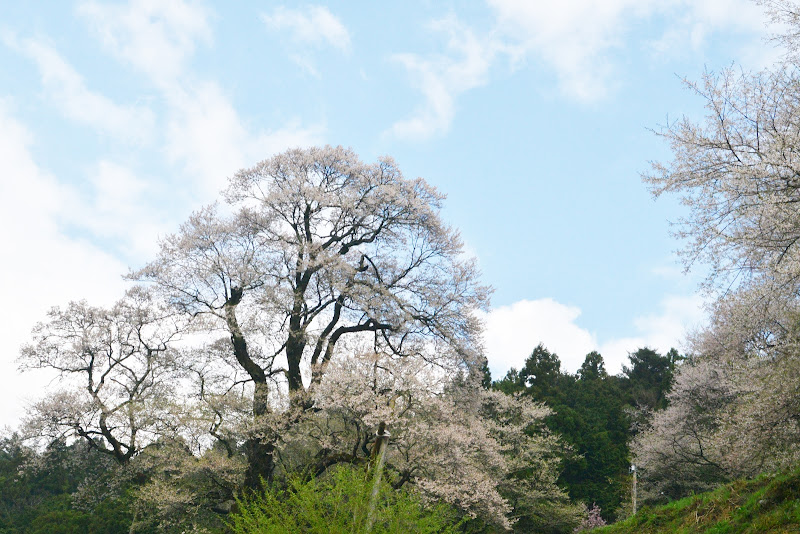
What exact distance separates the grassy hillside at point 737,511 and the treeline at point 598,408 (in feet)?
45.7

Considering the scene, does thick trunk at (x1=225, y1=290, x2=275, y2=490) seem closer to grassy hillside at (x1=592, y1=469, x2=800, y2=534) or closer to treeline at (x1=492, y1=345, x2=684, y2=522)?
grassy hillside at (x1=592, y1=469, x2=800, y2=534)

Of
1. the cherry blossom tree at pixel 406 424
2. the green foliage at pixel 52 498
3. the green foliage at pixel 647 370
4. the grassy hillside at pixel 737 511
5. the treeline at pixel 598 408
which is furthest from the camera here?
the green foliage at pixel 647 370

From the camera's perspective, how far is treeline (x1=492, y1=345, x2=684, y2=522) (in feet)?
105

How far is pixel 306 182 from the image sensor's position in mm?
16922

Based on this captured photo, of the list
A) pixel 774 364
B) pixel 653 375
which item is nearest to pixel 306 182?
pixel 774 364

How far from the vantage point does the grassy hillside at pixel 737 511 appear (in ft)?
27.3

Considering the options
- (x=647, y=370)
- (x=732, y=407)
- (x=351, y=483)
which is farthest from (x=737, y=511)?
(x=647, y=370)

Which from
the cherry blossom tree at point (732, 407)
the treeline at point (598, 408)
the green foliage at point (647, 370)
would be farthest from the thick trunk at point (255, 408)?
the green foliage at point (647, 370)

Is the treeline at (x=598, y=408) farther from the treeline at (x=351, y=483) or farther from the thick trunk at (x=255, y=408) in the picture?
the thick trunk at (x=255, y=408)

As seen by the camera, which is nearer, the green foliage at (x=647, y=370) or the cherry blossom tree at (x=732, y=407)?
the cherry blossom tree at (x=732, y=407)

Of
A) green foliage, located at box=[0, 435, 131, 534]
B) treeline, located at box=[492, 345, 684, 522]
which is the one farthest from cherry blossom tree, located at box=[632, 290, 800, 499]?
green foliage, located at box=[0, 435, 131, 534]

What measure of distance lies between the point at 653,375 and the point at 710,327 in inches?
1149

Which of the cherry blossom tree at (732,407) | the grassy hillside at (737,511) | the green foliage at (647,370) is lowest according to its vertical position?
the grassy hillside at (737,511)

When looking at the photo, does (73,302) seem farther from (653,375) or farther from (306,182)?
(653,375)
